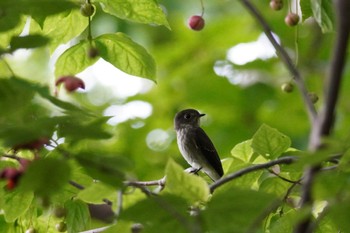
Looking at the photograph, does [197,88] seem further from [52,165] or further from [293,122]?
[52,165]

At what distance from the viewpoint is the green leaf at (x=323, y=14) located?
8.96 ft

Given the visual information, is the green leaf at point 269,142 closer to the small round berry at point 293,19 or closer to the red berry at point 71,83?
the red berry at point 71,83

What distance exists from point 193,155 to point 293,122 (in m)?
1.77

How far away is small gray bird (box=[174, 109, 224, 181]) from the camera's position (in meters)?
5.41

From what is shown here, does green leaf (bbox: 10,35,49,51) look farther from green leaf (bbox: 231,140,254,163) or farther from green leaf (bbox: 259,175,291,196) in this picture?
green leaf (bbox: 231,140,254,163)

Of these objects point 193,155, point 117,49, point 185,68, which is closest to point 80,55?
point 117,49

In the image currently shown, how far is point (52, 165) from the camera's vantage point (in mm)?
1927

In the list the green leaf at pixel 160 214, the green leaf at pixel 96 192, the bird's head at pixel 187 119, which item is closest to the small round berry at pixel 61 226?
the green leaf at pixel 96 192

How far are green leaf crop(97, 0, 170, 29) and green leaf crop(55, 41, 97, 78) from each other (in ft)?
0.62

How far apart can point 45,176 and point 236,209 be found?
1.53 ft

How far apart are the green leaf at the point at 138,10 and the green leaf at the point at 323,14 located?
569 mm

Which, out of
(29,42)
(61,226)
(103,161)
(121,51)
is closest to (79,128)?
(103,161)

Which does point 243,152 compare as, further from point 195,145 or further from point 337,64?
point 195,145

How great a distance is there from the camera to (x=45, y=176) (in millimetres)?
1913
